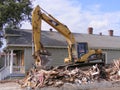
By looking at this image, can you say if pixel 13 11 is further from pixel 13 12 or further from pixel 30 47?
pixel 30 47

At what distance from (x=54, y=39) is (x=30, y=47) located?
4391mm

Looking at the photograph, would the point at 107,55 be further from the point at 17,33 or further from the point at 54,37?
the point at 17,33

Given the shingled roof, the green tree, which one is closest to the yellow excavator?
the shingled roof

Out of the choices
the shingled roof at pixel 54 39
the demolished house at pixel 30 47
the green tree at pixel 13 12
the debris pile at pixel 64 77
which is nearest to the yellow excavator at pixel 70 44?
the debris pile at pixel 64 77

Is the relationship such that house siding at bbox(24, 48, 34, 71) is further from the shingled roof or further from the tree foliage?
the tree foliage

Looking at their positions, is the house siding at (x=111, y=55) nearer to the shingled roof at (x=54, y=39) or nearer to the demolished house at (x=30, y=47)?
the demolished house at (x=30, y=47)

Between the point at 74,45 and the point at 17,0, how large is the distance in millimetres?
14440

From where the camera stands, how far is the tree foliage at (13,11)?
36062 millimetres

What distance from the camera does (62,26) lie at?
26.5m

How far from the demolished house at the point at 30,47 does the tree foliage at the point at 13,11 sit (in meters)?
1.92

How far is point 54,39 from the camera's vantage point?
3688 centimetres

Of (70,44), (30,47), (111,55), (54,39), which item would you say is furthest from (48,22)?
(111,55)

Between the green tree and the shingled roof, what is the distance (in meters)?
1.81

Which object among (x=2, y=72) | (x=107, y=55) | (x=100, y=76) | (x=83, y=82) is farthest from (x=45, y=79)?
(x=107, y=55)
